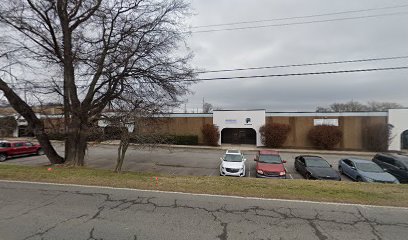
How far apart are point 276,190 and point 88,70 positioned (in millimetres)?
12086

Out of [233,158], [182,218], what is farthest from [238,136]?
[182,218]

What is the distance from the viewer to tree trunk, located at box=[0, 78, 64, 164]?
40.1ft

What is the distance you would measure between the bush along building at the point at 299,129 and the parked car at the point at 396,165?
1302 cm

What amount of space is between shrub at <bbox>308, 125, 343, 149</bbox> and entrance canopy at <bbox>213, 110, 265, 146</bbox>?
665 centimetres

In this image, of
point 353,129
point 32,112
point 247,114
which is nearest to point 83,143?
point 32,112

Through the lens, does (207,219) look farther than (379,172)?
No

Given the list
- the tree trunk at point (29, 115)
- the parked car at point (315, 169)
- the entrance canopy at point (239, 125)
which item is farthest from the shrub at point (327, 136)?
the tree trunk at point (29, 115)

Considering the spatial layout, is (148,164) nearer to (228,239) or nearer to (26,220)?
(26,220)

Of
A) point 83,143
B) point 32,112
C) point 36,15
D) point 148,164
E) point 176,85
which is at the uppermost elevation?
point 36,15

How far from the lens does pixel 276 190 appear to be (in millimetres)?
7203

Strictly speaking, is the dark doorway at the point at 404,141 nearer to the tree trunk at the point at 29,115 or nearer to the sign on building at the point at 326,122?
Result: the sign on building at the point at 326,122

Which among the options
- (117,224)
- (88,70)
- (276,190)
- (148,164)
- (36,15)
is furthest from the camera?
(148,164)

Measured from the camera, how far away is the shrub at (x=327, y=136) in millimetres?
27688

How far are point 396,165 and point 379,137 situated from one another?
15993mm
